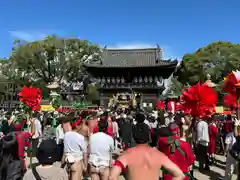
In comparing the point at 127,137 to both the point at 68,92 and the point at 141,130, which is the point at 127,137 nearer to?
the point at 141,130

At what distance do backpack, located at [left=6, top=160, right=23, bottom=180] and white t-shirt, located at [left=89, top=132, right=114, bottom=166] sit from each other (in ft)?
4.05

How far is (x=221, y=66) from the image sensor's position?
122ft

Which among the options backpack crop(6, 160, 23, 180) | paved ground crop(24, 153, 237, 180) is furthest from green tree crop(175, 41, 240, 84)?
backpack crop(6, 160, 23, 180)

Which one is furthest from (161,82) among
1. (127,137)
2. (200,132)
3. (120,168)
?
(120,168)

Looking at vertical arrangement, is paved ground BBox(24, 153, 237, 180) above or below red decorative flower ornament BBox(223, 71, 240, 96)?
below

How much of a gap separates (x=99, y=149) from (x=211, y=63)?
36909 millimetres

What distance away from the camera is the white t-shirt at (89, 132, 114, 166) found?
5.14 m

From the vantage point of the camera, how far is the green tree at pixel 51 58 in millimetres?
40812

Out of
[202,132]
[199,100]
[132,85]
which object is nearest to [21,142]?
[199,100]

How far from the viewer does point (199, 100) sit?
5047mm

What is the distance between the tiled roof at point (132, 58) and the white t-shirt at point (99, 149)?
3088 centimetres

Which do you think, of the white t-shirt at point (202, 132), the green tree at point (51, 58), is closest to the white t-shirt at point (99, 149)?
the white t-shirt at point (202, 132)

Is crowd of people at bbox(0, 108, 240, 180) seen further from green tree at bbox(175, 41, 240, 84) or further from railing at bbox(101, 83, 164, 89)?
green tree at bbox(175, 41, 240, 84)

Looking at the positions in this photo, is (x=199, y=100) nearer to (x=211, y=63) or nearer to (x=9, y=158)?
(x=9, y=158)
